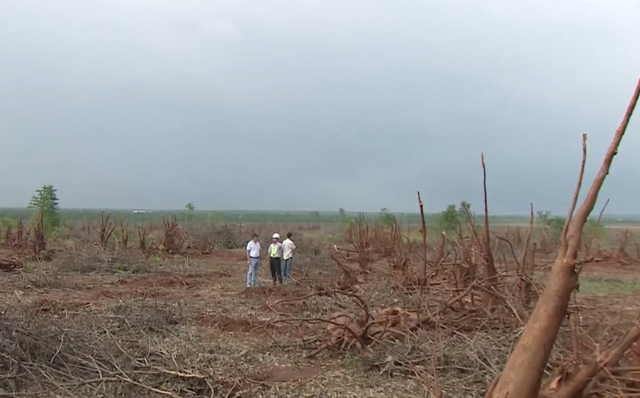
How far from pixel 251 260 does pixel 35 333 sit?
6.70m

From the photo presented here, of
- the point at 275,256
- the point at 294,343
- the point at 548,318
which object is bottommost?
the point at 294,343

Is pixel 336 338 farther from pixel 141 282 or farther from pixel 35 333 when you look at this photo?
pixel 141 282

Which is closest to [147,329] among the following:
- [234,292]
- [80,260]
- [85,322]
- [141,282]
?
[85,322]

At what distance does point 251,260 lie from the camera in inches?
497

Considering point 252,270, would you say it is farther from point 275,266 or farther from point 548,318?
point 548,318

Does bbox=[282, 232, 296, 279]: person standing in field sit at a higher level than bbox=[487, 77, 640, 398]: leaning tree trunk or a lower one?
lower

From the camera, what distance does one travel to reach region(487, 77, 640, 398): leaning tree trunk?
1.97m

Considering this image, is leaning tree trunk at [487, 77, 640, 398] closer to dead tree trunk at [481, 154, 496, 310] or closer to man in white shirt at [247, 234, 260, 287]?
dead tree trunk at [481, 154, 496, 310]

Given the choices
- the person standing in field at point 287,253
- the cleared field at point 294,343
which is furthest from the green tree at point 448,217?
the cleared field at point 294,343

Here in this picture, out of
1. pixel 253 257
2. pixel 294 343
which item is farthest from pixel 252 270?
pixel 294 343

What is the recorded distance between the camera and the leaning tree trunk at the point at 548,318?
197 cm

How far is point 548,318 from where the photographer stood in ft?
6.52

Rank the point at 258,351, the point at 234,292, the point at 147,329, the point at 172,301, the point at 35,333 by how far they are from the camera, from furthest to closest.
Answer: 1. the point at 234,292
2. the point at 172,301
3. the point at 147,329
4. the point at 258,351
5. the point at 35,333

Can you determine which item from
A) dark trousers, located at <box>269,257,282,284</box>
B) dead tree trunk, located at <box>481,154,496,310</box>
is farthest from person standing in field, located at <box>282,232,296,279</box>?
dead tree trunk, located at <box>481,154,496,310</box>
